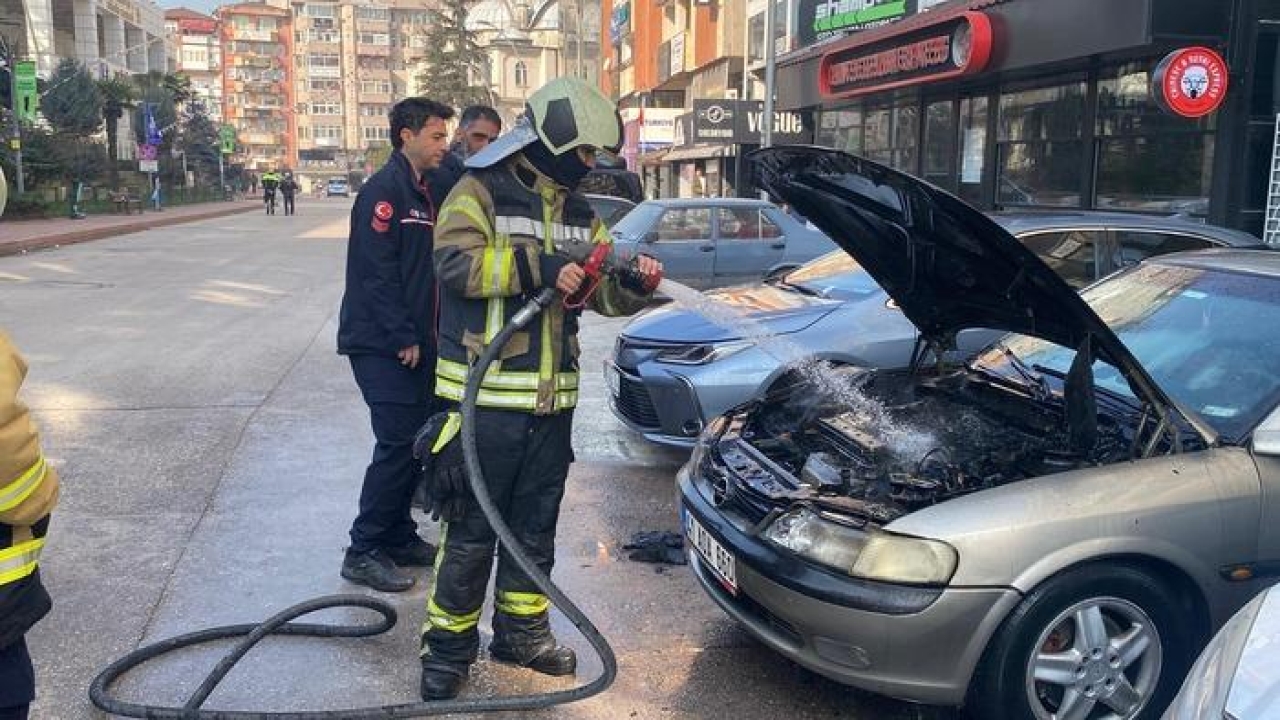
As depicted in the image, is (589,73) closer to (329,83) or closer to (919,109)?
(329,83)

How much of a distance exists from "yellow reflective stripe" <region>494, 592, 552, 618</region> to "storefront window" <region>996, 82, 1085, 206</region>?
1156 cm

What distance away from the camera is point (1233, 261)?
160 inches

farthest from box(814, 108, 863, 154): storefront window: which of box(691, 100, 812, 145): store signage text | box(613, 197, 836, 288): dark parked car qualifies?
box(613, 197, 836, 288): dark parked car

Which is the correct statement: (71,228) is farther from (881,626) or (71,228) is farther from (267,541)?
(881,626)

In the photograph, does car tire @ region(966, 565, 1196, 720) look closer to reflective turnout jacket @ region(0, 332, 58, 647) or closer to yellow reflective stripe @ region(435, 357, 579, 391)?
yellow reflective stripe @ region(435, 357, 579, 391)

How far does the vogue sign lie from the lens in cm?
1340

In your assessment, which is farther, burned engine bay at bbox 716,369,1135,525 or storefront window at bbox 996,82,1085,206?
storefront window at bbox 996,82,1085,206

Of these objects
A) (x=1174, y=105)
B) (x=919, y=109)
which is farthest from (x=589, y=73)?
(x=1174, y=105)

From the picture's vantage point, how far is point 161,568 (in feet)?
14.9

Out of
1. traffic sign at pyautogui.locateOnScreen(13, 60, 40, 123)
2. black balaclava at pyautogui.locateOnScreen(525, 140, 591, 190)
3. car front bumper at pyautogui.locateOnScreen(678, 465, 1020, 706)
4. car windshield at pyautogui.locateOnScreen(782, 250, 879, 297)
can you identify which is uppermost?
traffic sign at pyautogui.locateOnScreen(13, 60, 40, 123)

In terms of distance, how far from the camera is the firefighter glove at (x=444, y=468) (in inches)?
131

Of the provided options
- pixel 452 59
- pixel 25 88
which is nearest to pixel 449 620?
pixel 25 88

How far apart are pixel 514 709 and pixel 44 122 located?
40081mm

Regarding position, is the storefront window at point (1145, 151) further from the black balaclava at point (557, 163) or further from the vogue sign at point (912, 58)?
the black balaclava at point (557, 163)
